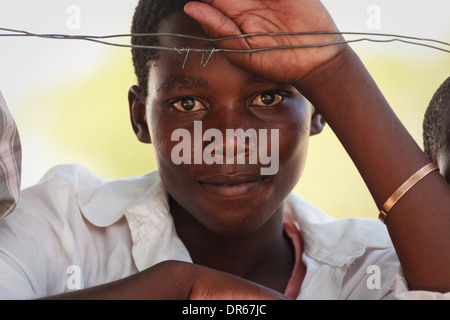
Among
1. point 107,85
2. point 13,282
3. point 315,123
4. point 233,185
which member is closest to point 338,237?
point 315,123

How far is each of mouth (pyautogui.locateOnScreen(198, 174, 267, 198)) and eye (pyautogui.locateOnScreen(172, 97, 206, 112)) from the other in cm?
14

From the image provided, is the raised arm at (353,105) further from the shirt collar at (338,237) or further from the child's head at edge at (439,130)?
the shirt collar at (338,237)

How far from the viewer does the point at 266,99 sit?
1264 mm

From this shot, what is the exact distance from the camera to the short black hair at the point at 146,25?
129 cm

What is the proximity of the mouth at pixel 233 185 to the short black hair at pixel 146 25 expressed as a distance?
10.6 inches

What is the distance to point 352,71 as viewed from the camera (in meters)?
1.10

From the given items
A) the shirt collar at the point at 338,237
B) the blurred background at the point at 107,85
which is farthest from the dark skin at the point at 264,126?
the blurred background at the point at 107,85

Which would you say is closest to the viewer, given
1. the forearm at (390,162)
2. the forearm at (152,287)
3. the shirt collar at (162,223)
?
the forearm at (152,287)

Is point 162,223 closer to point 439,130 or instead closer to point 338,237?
point 338,237

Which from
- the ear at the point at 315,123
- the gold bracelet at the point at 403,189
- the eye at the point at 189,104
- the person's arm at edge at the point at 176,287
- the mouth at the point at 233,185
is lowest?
the person's arm at edge at the point at 176,287

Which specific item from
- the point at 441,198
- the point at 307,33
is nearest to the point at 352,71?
the point at 307,33

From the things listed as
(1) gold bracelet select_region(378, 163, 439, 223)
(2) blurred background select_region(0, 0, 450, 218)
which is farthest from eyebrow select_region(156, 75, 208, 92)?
(2) blurred background select_region(0, 0, 450, 218)

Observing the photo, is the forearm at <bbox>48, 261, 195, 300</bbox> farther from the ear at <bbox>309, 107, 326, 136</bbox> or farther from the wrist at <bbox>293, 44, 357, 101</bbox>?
the ear at <bbox>309, 107, 326, 136</bbox>
